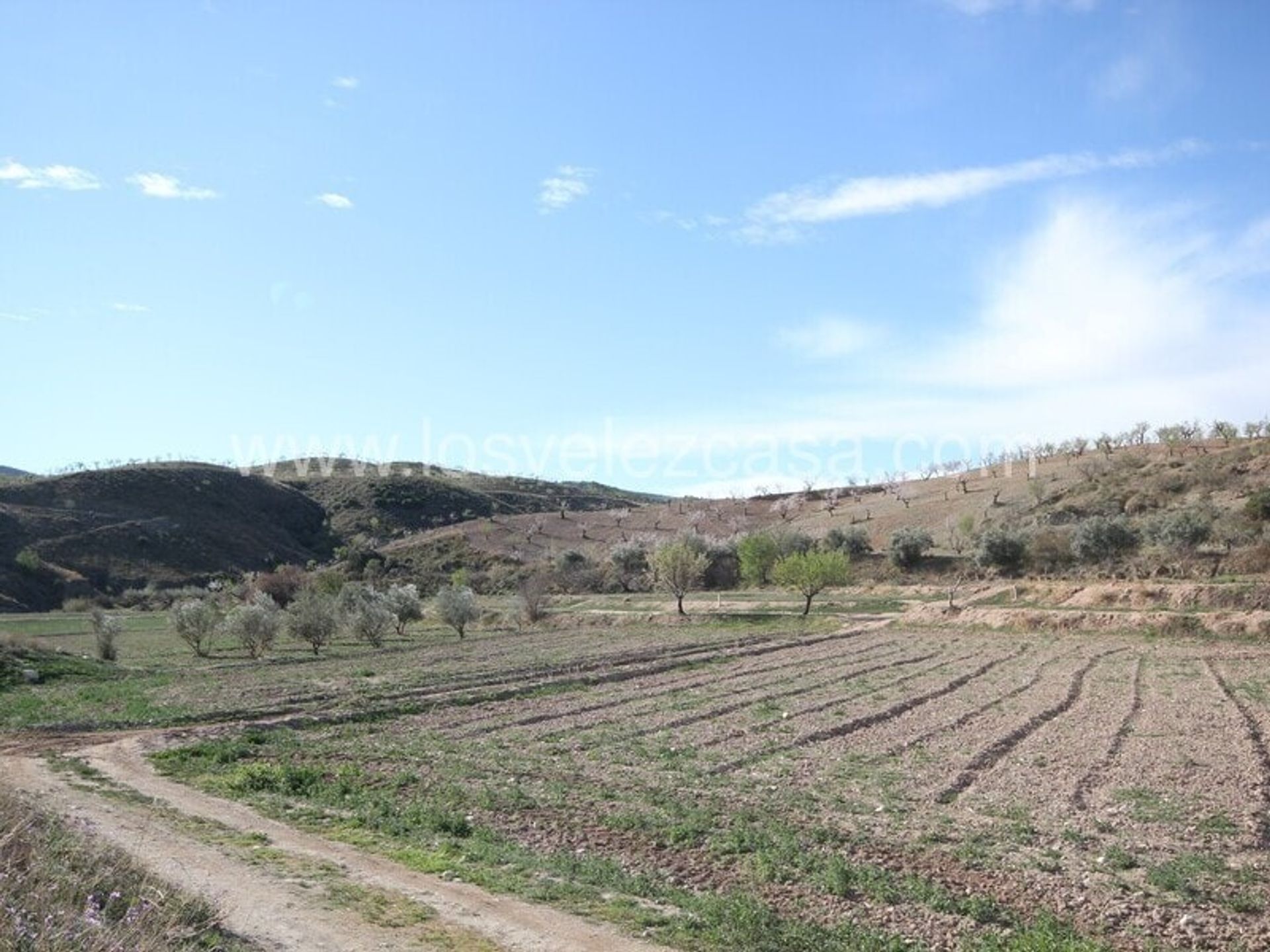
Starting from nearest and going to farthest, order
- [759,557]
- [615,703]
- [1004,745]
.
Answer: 1. [1004,745]
2. [615,703]
3. [759,557]

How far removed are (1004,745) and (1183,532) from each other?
52.6 metres

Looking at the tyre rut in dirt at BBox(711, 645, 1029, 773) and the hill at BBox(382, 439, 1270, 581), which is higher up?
the hill at BBox(382, 439, 1270, 581)

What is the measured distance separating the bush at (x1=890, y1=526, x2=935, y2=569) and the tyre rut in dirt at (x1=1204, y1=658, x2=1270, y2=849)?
47183mm

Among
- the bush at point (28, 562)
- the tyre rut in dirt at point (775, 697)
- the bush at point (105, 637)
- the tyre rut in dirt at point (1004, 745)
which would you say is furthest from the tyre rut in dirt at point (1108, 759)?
the bush at point (28, 562)

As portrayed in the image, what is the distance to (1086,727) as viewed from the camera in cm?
2180

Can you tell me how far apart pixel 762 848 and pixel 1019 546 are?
213 ft

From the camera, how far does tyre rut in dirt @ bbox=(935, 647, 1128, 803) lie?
1600 cm

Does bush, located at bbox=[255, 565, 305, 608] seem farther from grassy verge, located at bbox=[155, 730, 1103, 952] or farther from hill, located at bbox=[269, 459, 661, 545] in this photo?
grassy verge, located at bbox=[155, 730, 1103, 952]

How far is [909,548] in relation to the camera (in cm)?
8038

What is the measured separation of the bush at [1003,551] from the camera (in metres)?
71.7

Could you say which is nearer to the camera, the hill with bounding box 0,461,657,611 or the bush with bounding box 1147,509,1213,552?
the bush with bounding box 1147,509,1213,552

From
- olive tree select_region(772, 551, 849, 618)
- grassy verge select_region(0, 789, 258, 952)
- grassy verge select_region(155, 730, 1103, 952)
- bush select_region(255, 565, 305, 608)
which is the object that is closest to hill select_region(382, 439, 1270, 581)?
olive tree select_region(772, 551, 849, 618)

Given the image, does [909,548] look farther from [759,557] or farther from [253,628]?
[253,628]

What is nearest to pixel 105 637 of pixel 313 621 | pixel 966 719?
pixel 313 621
